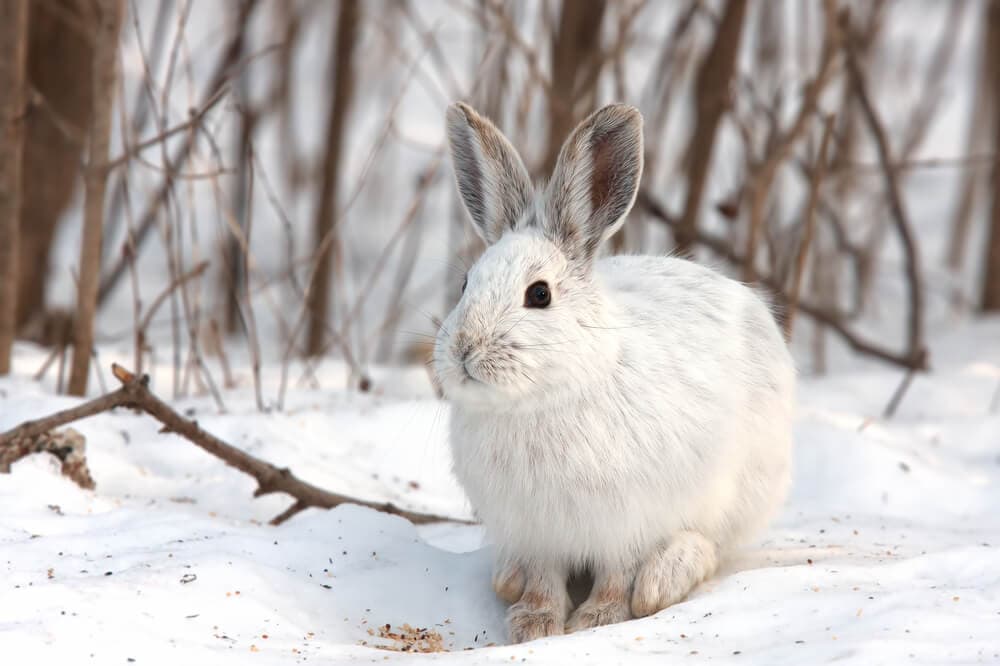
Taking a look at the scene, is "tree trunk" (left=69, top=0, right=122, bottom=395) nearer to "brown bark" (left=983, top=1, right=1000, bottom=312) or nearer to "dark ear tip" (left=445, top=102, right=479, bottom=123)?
"dark ear tip" (left=445, top=102, right=479, bottom=123)

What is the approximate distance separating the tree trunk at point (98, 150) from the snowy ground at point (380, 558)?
406 mm

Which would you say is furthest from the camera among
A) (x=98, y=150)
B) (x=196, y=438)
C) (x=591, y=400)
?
(x=98, y=150)

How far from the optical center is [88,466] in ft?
13.1

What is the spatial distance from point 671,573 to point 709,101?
3.91 m

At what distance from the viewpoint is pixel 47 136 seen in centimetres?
675

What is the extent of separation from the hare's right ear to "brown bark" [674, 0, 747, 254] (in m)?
3.02

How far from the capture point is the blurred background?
188 inches

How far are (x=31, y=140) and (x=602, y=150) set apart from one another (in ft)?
15.0

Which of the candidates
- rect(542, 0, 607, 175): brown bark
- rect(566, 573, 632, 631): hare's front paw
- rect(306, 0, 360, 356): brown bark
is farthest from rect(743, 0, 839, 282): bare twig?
rect(306, 0, 360, 356): brown bark

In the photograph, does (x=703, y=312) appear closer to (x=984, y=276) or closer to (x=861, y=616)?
(x=861, y=616)

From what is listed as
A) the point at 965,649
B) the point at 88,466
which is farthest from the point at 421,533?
the point at 965,649

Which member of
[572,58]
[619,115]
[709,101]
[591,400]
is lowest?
[591,400]

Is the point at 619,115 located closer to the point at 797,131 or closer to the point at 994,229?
the point at 797,131

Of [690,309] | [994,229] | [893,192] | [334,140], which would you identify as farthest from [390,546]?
[994,229]
